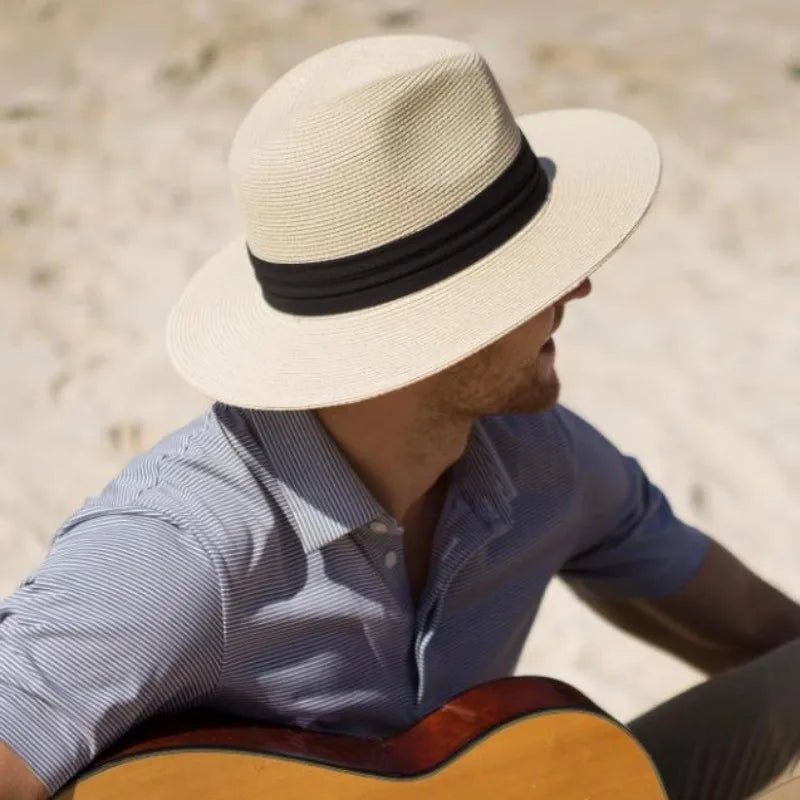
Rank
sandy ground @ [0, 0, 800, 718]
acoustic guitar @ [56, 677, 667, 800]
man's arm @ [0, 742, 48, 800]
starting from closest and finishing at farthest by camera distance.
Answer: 1. man's arm @ [0, 742, 48, 800]
2. acoustic guitar @ [56, 677, 667, 800]
3. sandy ground @ [0, 0, 800, 718]

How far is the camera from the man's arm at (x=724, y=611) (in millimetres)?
1637

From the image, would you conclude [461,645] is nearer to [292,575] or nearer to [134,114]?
[292,575]

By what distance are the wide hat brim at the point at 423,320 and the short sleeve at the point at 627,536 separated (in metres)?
0.36

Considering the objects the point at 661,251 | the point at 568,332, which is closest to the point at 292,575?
the point at 568,332

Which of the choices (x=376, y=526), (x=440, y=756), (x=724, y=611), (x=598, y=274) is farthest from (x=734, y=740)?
(x=598, y=274)

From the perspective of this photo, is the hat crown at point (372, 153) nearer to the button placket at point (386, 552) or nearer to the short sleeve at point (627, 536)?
the button placket at point (386, 552)

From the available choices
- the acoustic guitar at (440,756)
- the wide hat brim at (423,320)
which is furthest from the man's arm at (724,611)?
the wide hat brim at (423,320)

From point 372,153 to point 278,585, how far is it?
1.42 feet

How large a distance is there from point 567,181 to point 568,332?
5.01 feet

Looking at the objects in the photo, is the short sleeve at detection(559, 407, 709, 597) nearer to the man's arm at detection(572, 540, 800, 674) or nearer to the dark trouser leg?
the man's arm at detection(572, 540, 800, 674)

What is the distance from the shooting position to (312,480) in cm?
126

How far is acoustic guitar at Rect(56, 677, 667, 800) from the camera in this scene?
1.21 meters

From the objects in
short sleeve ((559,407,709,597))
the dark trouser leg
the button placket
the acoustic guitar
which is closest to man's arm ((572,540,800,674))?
short sleeve ((559,407,709,597))

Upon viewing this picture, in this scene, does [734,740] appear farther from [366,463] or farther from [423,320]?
[423,320]
